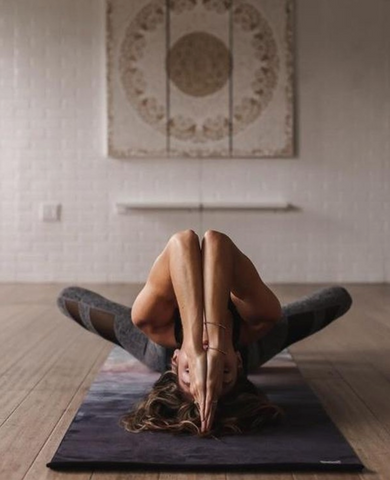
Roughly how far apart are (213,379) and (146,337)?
95cm

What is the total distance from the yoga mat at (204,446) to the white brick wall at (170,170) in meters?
3.82

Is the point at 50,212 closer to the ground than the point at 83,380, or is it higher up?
A: higher up

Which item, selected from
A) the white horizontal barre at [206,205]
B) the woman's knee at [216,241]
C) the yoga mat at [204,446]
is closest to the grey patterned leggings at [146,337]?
the yoga mat at [204,446]

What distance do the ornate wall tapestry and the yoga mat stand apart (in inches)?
155

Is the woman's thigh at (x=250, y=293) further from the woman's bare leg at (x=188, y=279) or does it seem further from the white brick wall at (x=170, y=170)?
the white brick wall at (x=170, y=170)

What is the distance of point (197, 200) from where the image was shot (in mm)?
6566

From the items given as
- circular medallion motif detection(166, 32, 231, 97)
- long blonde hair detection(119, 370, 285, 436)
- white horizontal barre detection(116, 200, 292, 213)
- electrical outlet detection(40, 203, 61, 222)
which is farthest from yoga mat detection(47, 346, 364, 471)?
circular medallion motif detection(166, 32, 231, 97)

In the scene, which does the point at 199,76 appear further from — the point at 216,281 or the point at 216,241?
the point at 216,281

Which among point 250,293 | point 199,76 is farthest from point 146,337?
point 199,76

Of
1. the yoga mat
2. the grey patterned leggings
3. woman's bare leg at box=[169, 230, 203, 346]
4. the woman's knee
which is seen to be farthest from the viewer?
the grey patterned leggings

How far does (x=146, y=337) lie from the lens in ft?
10.2

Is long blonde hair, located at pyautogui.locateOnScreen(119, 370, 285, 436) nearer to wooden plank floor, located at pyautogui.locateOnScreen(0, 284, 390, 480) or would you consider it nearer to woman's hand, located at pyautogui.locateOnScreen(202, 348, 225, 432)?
woman's hand, located at pyautogui.locateOnScreen(202, 348, 225, 432)

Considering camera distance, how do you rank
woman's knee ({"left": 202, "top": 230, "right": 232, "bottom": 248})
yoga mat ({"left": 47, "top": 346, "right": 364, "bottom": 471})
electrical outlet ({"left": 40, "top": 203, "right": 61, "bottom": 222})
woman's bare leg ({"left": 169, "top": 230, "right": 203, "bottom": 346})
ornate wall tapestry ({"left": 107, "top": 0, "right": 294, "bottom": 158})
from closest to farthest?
1. yoga mat ({"left": 47, "top": 346, "right": 364, "bottom": 471})
2. woman's bare leg ({"left": 169, "top": 230, "right": 203, "bottom": 346})
3. woman's knee ({"left": 202, "top": 230, "right": 232, "bottom": 248})
4. ornate wall tapestry ({"left": 107, "top": 0, "right": 294, "bottom": 158})
5. electrical outlet ({"left": 40, "top": 203, "right": 61, "bottom": 222})

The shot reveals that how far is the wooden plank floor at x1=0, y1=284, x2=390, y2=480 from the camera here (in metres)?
2.12
